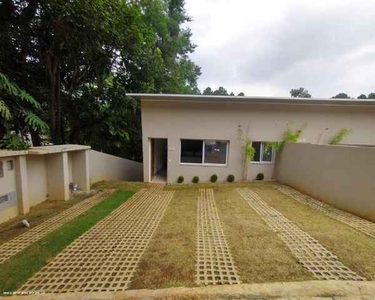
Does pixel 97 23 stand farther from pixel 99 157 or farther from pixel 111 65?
pixel 99 157

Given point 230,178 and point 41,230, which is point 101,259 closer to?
point 41,230

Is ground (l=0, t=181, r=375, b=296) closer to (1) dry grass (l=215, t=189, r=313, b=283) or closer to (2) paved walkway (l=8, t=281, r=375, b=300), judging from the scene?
(1) dry grass (l=215, t=189, r=313, b=283)

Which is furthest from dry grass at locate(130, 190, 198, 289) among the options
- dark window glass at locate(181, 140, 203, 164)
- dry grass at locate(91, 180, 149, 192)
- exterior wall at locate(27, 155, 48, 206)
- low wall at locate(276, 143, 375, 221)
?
dark window glass at locate(181, 140, 203, 164)

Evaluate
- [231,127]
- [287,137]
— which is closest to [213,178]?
[231,127]

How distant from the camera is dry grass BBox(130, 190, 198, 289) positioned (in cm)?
217

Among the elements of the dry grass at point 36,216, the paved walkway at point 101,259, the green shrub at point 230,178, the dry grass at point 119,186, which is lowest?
the dry grass at point 119,186

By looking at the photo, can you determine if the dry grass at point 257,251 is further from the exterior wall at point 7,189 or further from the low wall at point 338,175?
the exterior wall at point 7,189

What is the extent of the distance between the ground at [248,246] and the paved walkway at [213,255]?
82 millimetres

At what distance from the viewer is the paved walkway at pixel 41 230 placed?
3.10 meters

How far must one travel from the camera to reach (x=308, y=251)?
2803mm

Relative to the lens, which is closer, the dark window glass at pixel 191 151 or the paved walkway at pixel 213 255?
the paved walkway at pixel 213 255

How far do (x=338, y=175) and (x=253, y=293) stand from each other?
445 centimetres

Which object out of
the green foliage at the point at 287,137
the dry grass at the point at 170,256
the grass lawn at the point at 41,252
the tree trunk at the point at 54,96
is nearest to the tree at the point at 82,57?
the tree trunk at the point at 54,96

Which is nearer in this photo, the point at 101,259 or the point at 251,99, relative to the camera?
the point at 101,259
